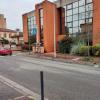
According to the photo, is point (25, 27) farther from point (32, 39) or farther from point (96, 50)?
point (96, 50)

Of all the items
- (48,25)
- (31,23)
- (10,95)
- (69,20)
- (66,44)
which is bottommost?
(10,95)

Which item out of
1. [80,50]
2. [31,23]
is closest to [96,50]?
[80,50]

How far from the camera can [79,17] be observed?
40.8 meters

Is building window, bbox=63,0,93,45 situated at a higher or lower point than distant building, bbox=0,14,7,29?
lower

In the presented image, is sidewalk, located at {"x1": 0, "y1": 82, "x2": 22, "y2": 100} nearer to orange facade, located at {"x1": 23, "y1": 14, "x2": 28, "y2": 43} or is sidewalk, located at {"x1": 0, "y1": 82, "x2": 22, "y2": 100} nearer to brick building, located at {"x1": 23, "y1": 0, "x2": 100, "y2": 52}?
brick building, located at {"x1": 23, "y1": 0, "x2": 100, "y2": 52}

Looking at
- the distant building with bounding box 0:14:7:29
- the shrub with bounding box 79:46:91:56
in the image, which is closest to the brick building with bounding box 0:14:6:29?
the distant building with bounding box 0:14:7:29

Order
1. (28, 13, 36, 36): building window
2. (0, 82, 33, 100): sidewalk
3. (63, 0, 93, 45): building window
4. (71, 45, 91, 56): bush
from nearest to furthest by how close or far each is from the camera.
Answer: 1. (0, 82, 33, 100): sidewalk
2. (71, 45, 91, 56): bush
3. (63, 0, 93, 45): building window
4. (28, 13, 36, 36): building window

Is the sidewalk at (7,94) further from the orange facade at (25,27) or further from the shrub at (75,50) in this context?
the orange facade at (25,27)

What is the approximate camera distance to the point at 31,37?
55812 millimetres

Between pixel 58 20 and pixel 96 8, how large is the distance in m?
11.8

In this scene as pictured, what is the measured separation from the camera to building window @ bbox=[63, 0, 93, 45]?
1503 inches

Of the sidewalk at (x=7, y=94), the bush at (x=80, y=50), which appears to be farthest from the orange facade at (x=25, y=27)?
the sidewalk at (x=7, y=94)

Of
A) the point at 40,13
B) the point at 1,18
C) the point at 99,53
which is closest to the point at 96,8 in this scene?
the point at 99,53

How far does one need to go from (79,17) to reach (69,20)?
3.04 meters
